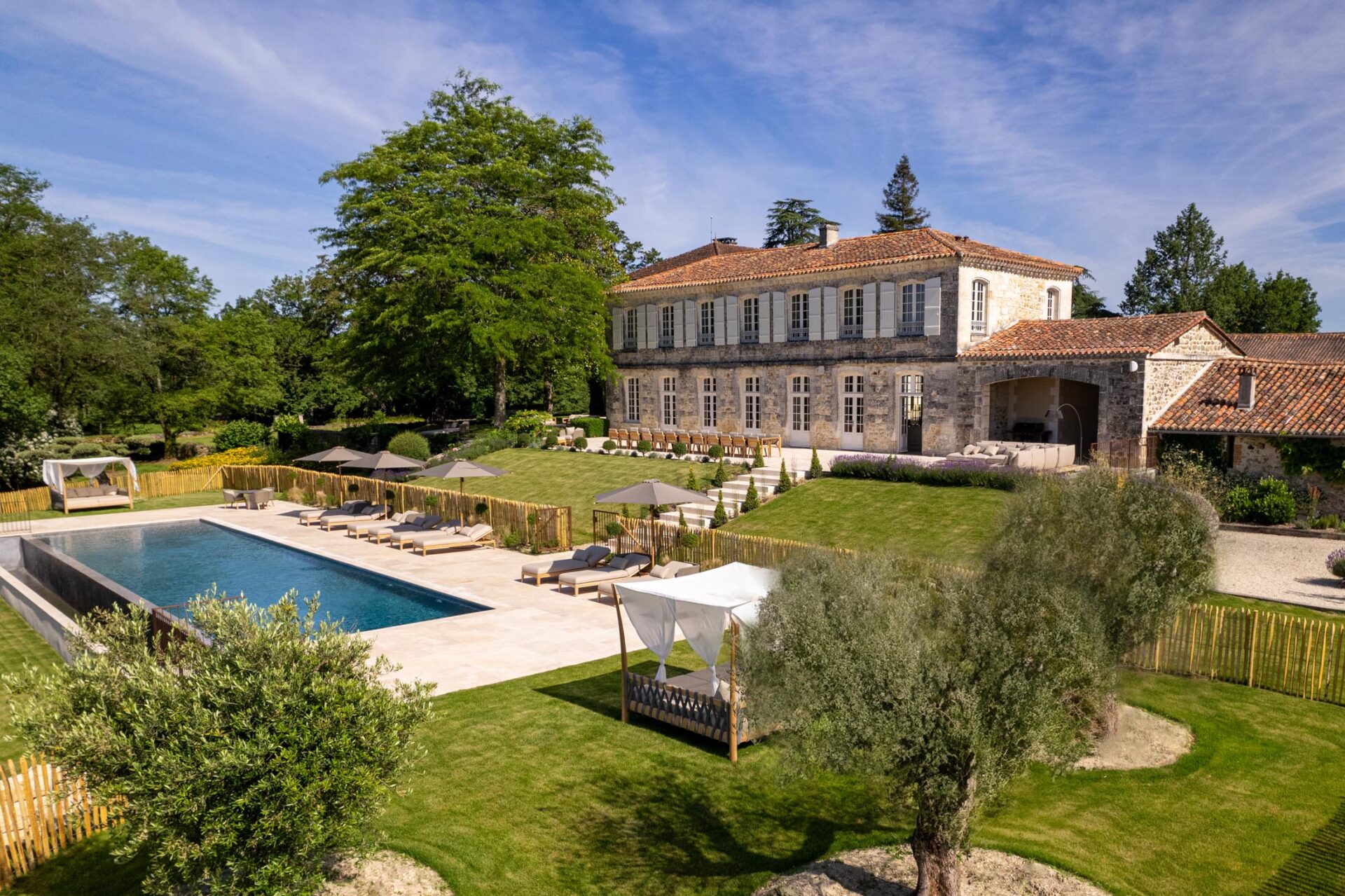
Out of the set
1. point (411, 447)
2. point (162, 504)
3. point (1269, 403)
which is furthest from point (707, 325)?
point (162, 504)

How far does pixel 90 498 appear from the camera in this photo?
3052cm

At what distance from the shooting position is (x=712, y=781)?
917 centimetres

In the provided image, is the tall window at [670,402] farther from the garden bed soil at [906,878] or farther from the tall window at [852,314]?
the garden bed soil at [906,878]

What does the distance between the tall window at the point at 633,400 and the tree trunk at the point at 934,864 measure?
32.2m

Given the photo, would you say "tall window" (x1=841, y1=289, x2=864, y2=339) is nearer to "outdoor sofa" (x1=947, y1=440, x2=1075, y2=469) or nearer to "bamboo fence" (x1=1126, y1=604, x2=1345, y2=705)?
"outdoor sofa" (x1=947, y1=440, x2=1075, y2=469)

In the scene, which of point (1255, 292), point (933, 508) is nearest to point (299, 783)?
point (933, 508)

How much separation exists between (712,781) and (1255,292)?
5770 centimetres

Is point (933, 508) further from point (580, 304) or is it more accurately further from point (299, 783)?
point (580, 304)

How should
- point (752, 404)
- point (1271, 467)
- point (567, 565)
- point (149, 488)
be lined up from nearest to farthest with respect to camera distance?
1. point (567, 565)
2. point (1271, 467)
3. point (752, 404)
4. point (149, 488)

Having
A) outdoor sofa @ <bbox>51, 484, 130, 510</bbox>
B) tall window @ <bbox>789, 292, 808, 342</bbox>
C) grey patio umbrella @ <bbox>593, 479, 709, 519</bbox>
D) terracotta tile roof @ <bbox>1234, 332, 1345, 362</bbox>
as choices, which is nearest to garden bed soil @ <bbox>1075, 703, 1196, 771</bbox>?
grey patio umbrella @ <bbox>593, 479, 709, 519</bbox>

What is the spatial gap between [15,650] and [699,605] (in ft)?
41.6

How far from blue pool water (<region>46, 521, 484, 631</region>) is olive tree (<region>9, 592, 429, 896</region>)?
361 inches

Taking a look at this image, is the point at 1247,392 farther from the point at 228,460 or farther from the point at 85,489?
the point at 228,460

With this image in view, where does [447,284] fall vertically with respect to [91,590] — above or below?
above
